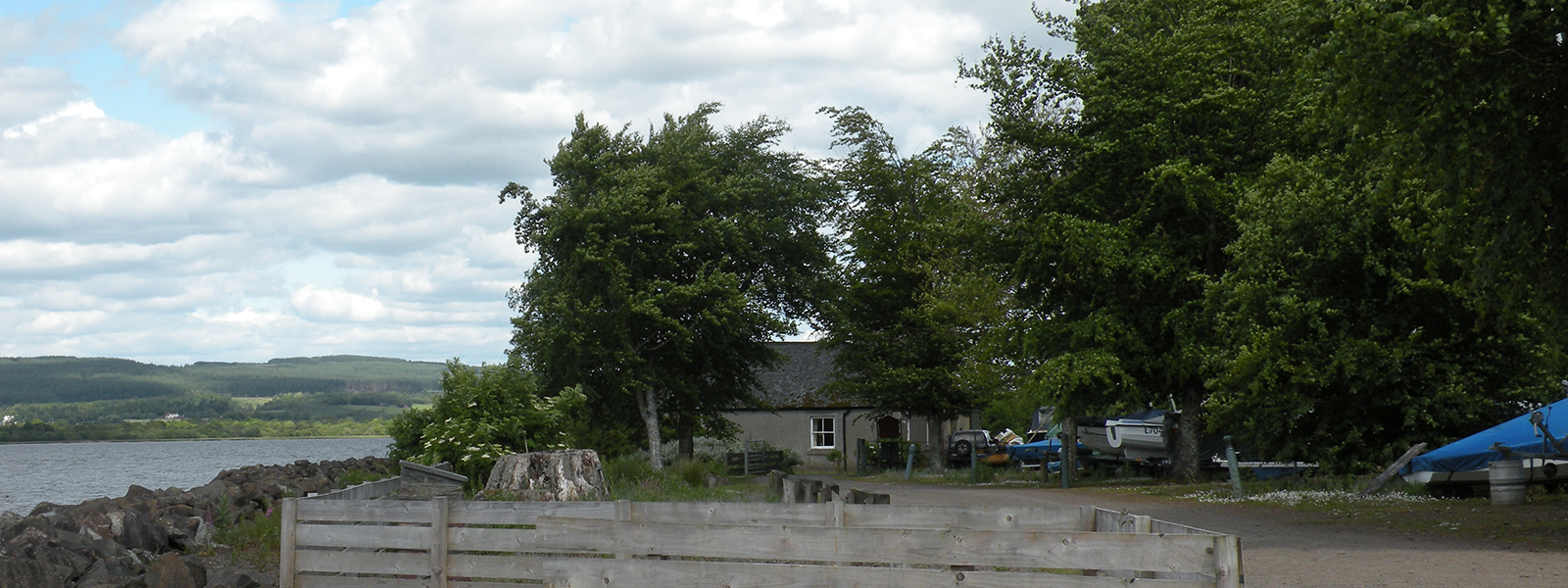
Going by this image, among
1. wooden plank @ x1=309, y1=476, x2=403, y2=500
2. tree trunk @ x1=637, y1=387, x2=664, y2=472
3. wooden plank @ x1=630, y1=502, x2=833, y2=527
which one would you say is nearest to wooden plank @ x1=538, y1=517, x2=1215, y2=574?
wooden plank @ x1=630, y1=502, x2=833, y2=527

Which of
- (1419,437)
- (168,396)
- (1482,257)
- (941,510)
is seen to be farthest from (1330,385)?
(168,396)

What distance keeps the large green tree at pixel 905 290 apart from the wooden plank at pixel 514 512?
26816 mm

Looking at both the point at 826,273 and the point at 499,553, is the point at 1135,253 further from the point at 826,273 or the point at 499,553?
the point at 499,553

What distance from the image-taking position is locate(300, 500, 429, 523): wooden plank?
9.14 m

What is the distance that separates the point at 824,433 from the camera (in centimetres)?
4978

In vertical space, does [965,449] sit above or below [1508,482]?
below

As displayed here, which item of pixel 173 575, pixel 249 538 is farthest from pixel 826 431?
pixel 173 575

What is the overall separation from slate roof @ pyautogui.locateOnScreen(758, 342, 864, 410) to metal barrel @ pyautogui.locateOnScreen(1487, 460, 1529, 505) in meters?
30.3

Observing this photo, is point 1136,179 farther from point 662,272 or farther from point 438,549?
point 438,549

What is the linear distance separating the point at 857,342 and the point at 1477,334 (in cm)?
2090

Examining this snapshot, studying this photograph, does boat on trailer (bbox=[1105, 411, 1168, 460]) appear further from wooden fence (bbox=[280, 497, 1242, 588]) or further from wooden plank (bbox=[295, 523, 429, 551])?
wooden plank (bbox=[295, 523, 429, 551])

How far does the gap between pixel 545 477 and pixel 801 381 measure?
36937 millimetres

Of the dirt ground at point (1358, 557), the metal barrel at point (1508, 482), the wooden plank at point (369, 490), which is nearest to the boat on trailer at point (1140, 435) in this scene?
the dirt ground at point (1358, 557)

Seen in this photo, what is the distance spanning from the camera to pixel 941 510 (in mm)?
8820
